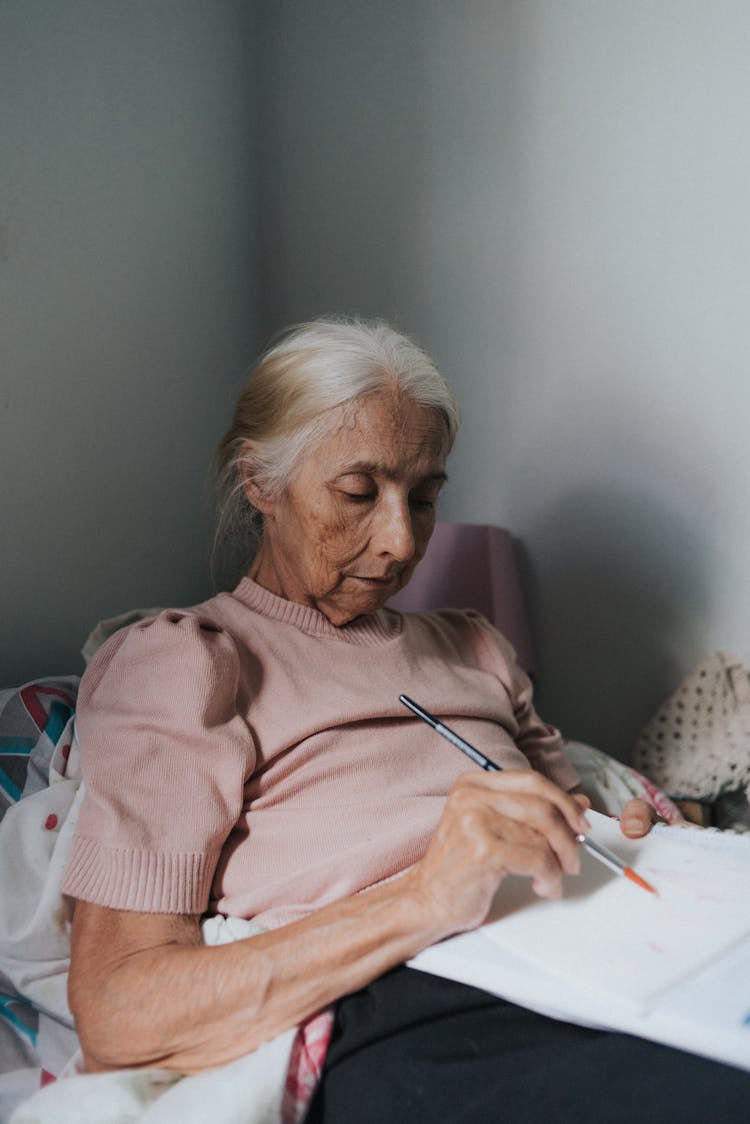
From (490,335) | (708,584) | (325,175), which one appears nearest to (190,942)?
(708,584)

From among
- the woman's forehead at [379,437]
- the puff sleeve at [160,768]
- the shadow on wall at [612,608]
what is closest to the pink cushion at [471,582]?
the shadow on wall at [612,608]

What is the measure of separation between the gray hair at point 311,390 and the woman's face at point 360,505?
0.02 m

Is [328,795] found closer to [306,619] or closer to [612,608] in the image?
[306,619]

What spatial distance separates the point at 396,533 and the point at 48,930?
58 cm

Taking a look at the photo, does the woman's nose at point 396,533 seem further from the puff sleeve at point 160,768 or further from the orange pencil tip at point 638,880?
the orange pencil tip at point 638,880

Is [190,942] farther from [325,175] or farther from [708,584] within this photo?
[325,175]

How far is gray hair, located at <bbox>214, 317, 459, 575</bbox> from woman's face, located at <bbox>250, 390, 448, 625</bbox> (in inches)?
0.7

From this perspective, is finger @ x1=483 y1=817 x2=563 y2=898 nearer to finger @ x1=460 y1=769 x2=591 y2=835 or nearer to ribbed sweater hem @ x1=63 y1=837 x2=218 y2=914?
finger @ x1=460 y1=769 x2=591 y2=835

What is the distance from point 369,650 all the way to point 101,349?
739 millimetres

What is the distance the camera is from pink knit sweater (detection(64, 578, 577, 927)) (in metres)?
0.95

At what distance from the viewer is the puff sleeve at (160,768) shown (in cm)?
92

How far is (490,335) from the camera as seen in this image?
6.64 feet

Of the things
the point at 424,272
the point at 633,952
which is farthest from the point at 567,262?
the point at 633,952

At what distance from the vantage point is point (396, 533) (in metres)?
1.17
